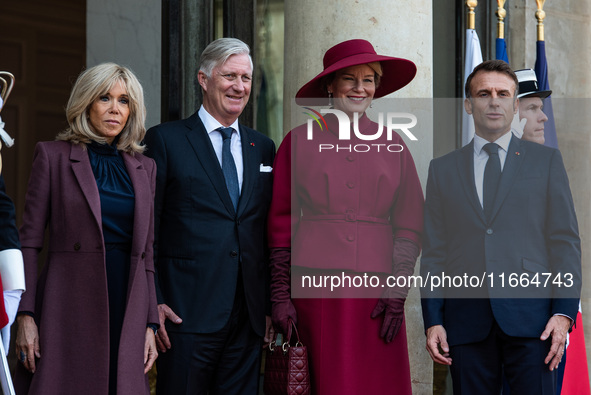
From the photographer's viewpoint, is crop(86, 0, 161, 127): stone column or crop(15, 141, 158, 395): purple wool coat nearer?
crop(15, 141, 158, 395): purple wool coat

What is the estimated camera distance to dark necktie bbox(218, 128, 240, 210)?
4473 mm

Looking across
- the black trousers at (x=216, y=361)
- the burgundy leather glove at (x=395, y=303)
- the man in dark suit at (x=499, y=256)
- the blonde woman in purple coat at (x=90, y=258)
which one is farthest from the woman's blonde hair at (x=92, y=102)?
the man in dark suit at (x=499, y=256)

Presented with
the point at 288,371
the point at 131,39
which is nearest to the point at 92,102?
the point at 288,371

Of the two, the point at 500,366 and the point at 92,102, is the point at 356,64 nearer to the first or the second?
the point at 92,102

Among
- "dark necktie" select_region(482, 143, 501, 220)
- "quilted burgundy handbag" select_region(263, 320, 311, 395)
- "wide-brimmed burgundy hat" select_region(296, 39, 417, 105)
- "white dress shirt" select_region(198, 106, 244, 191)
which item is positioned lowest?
"quilted burgundy handbag" select_region(263, 320, 311, 395)

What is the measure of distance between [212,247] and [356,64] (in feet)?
3.52

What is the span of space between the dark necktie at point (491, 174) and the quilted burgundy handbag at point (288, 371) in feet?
3.49

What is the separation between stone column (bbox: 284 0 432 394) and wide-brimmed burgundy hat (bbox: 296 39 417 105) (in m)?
0.65

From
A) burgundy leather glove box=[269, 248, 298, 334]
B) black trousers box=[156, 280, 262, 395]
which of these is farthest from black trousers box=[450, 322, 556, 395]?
black trousers box=[156, 280, 262, 395]

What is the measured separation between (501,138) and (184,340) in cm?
170

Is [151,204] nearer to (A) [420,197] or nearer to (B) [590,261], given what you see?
(A) [420,197]

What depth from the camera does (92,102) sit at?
4141 mm

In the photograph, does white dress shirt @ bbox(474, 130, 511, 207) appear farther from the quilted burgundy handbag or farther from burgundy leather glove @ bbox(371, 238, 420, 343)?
the quilted burgundy handbag

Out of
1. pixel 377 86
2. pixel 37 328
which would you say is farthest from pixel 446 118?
pixel 37 328
